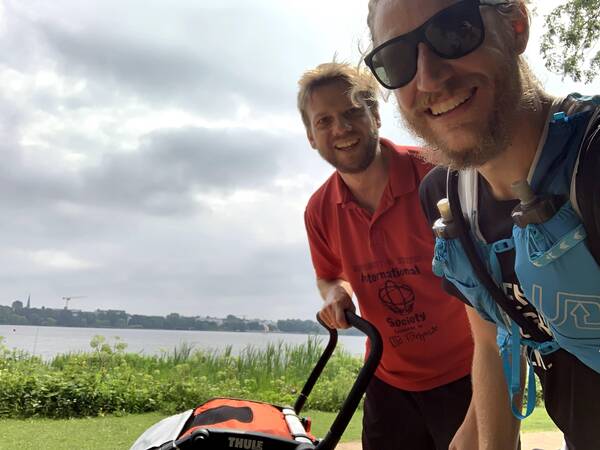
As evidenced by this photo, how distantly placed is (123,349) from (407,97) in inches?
271

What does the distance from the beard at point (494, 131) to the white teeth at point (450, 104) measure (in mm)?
25

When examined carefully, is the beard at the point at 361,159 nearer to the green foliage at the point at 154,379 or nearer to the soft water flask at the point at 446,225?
the soft water flask at the point at 446,225

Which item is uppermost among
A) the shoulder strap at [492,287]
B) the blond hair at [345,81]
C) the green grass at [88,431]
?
the blond hair at [345,81]

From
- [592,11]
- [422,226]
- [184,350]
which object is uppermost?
[592,11]

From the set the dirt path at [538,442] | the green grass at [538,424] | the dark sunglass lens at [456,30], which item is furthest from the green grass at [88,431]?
the dark sunglass lens at [456,30]

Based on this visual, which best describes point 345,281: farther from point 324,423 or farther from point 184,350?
point 184,350

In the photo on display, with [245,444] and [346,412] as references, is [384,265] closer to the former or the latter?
[346,412]

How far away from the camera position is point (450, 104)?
1188 millimetres

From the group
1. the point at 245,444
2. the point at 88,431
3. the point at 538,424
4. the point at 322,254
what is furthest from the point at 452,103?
the point at 538,424

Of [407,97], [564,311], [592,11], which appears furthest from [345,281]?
[592,11]

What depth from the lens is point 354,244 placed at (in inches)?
94.4

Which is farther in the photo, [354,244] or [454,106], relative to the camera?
[354,244]

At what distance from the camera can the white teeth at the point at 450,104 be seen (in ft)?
3.85

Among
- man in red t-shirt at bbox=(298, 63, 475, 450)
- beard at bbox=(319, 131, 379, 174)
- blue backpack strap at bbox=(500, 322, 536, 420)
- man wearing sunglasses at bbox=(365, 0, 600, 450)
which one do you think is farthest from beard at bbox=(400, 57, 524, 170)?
beard at bbox=(319, 131, 379, 174)
